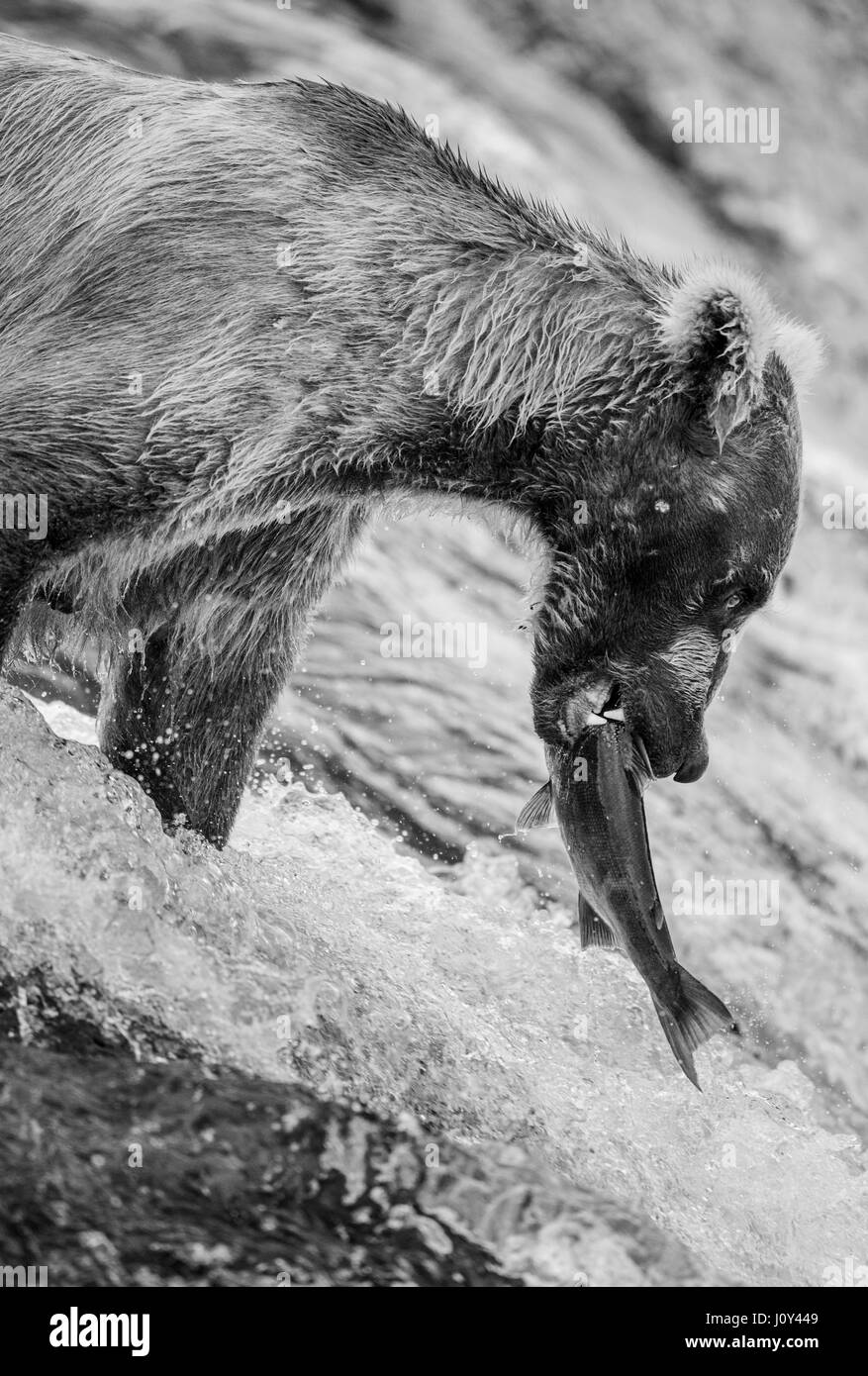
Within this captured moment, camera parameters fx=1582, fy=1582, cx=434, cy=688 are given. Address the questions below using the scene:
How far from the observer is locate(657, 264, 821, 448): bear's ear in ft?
14.6

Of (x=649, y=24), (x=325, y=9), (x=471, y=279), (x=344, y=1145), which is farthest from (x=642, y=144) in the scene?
(x=344, y=1145)

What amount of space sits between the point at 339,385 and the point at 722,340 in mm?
1090

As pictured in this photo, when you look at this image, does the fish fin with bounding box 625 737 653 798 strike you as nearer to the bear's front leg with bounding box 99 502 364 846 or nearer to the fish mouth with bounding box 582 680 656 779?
the fish mouth with bounding box 582 680 656 779

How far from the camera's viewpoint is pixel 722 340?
14.7 ft

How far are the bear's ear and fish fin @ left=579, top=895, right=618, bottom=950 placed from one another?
1.47m

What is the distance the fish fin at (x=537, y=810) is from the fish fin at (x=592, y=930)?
11.4 inches

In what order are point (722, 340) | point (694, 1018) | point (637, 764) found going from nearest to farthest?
point (694, 1018) < point (722, 340) < point (637, 764)

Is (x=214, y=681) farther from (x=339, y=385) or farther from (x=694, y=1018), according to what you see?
(x=694, y=1018)

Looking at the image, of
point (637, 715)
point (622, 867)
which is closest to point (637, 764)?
point (637, 715)

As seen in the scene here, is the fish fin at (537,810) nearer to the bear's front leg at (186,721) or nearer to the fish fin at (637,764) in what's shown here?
the fish fin at (637,764)

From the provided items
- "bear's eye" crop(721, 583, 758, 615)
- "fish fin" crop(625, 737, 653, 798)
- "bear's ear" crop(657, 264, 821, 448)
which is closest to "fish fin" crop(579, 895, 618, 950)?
"fish fin" crop(625, 737, 653, 798)

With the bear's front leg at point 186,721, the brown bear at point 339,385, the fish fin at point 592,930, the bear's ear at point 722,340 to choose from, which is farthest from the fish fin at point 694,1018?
the bear's front leg at point 186,721

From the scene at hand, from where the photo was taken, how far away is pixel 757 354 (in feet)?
14.7

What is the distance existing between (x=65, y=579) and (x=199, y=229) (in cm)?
107
